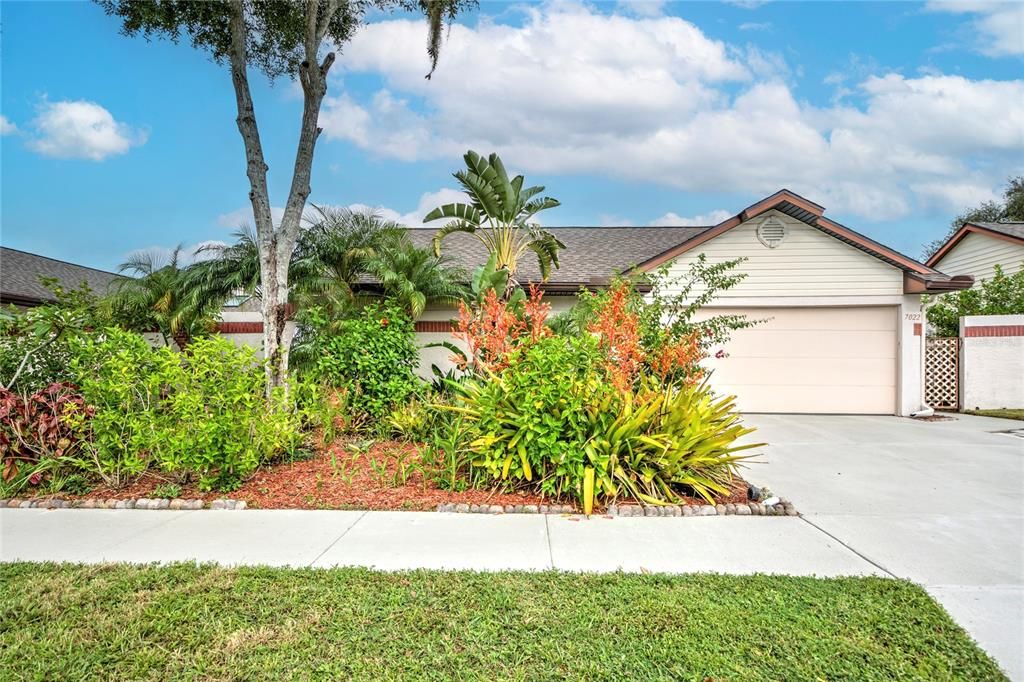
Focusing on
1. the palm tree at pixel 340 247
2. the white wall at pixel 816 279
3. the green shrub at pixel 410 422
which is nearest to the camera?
the green shrub at pixel 410 422

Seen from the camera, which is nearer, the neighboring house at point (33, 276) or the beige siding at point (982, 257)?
the neighboring house at point (33, 276)

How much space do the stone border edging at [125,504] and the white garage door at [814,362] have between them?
9662 millimetres

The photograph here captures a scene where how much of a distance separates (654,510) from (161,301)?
10.8 meters

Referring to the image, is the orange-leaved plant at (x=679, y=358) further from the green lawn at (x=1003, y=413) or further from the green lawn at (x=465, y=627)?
the green lawn at (x=1003, y=413)

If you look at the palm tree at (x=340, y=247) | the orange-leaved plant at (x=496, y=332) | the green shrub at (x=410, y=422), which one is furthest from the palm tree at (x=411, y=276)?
the orange-leaved plant at (x=496, y=332)

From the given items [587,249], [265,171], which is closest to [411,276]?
[265,171]

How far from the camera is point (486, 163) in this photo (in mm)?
11234

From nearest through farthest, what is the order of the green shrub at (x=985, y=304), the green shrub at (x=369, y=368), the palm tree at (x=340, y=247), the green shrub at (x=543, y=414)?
the green shrub at (x=543, y=414) → the green shrub at (x=369, y=368) → the palm tree at (x=340, y=247) → the green shrub at (x=985, y=304)

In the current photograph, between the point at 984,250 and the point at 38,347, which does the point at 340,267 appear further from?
the point at 984,250

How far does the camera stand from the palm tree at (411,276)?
Answer: 10.6 m

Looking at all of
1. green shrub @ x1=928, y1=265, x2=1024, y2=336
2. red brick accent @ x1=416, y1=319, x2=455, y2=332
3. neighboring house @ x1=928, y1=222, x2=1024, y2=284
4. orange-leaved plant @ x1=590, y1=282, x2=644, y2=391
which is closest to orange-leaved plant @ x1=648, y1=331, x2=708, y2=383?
orange-leaved plant @ x1=590, y1=282, x2=644, y2=391

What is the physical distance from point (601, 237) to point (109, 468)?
13021 millimetres

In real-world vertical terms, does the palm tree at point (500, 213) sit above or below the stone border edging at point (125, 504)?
above

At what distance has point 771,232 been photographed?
39.5ft
